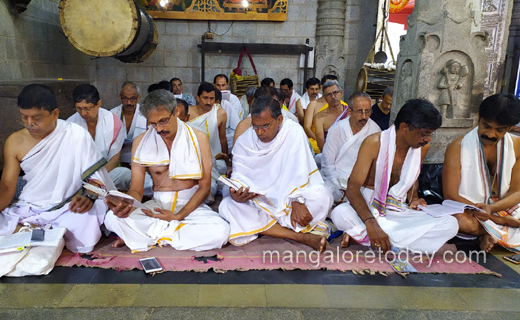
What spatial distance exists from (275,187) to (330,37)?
6038 mm

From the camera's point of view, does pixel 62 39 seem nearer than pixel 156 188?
No

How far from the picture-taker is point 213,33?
27.8ft

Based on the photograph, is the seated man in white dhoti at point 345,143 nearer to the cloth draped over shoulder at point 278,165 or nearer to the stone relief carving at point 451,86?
the cloth draped over shoulder at point 278,165

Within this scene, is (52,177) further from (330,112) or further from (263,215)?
(330,112)

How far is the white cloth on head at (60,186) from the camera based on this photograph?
3064 millimetres

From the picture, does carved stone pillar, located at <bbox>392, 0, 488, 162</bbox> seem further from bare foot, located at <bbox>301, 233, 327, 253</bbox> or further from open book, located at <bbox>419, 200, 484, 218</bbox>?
bare foot, located at <bbox>301, 233, 327, 253</bbox>

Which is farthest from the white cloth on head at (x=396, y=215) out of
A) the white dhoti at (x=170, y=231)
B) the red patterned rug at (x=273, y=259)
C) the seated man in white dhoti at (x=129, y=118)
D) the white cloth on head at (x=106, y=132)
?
the seated man in white dhoti at (x=129, y=118)

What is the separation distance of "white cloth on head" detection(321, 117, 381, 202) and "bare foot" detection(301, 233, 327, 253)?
0.90m

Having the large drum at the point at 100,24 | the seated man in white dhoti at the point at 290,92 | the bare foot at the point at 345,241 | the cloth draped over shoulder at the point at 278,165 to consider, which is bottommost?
the bare foot at the point at 345,241

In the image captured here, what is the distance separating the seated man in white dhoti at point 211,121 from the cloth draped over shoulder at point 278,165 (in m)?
1.40

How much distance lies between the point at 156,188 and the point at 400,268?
7.10 ft

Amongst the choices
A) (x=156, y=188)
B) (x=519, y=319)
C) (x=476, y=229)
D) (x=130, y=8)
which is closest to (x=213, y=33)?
(x=130, y=8)

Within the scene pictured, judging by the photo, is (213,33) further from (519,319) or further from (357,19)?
(519,319)

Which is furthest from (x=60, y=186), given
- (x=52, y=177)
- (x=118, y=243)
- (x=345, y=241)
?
(x=345, y=241)
